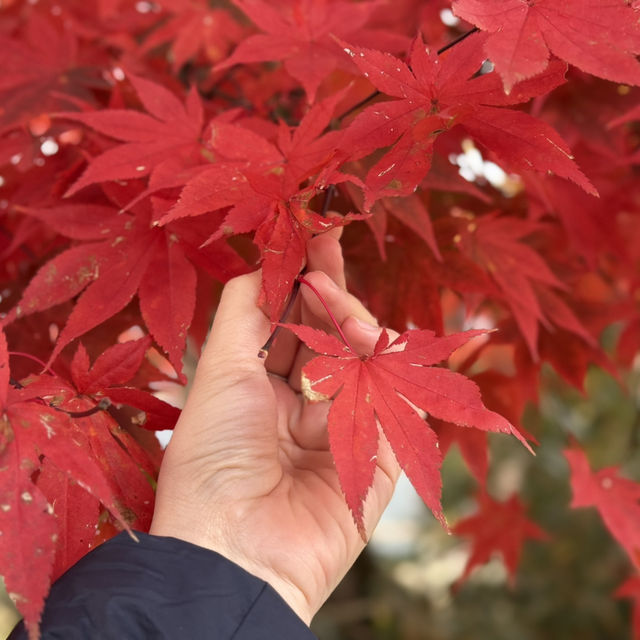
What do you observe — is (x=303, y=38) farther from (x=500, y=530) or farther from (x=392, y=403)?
(x=500, y=530)

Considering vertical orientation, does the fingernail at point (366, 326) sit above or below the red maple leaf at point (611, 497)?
above

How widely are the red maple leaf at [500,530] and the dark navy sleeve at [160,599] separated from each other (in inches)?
35.9

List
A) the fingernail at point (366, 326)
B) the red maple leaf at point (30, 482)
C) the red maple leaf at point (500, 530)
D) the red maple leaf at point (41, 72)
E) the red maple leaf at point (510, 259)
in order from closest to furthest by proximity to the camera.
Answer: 1. the red maple leaf at point (30, 482)
2. the fingernail at point (366, 326)
3. the red maple leaf at point (510, 259)
4. the red maple leaf at point (41, 72)
5. the red maple leaf at point (500, 530)

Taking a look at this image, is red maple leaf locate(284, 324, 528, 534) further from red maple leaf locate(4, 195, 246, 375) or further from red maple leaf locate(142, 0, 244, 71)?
red maple leaf locate(142, 0, 244, 71)

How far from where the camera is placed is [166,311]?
0.69 m

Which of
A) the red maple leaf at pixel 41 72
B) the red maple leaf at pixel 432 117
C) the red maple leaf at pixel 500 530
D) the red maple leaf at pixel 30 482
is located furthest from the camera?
the red maple leaf at pixel 500 530

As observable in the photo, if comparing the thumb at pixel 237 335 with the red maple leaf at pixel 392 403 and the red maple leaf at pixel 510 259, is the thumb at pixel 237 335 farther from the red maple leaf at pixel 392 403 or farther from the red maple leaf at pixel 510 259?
the red maple leaf at pixel 510 259

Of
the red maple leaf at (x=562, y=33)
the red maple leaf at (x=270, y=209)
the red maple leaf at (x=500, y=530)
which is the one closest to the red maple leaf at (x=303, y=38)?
the red maple leaf at (x=270, y=209)

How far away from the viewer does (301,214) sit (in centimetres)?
62

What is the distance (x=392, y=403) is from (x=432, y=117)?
0.24 m

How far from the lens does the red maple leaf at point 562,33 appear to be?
0.51m

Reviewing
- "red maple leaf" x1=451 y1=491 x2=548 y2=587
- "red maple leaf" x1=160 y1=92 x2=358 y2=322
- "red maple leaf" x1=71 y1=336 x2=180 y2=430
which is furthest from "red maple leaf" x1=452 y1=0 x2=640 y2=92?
"red maple leaf" x1=451 y1=491 x2=548 y2=587

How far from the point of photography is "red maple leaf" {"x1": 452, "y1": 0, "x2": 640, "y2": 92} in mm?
513

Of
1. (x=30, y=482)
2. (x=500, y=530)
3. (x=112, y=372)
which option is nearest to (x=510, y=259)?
(x=112, y=372)
